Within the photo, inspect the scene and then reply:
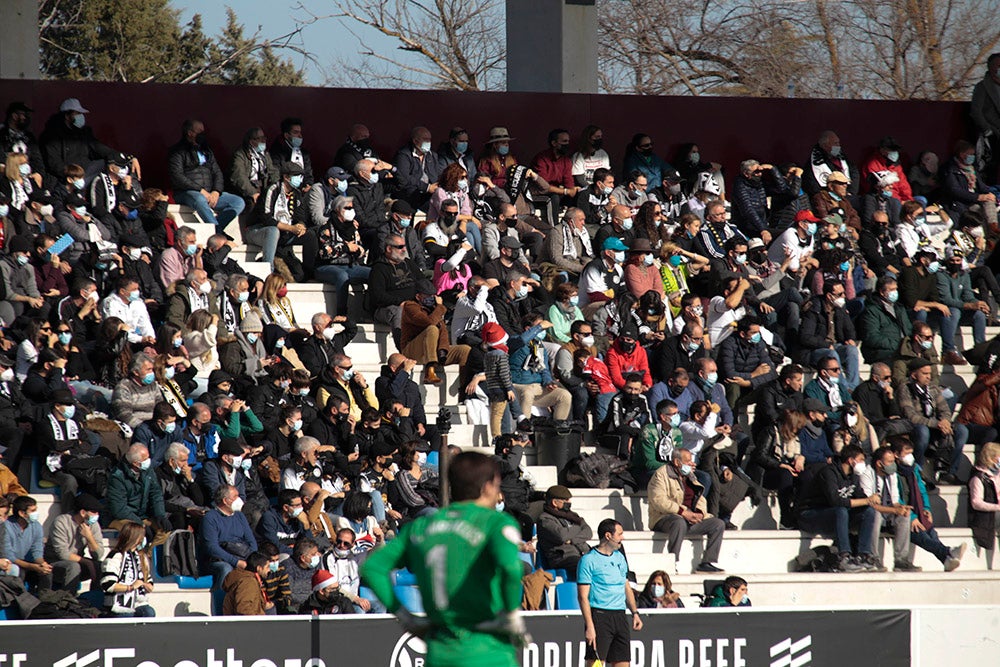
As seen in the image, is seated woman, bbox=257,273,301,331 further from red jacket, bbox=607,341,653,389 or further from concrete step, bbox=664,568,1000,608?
concrete step, bbox=664,568,1000,608

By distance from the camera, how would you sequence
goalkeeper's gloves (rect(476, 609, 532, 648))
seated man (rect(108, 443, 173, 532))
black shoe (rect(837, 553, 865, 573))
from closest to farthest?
1. goalkeeper's gloves (rect(476, 609, 532, 648))
2. seated man (rect(108, 443, 173, 532))
3. black shoe (rect(837, 553, 865, 573))

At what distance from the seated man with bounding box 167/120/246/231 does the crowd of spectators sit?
5 centimetres

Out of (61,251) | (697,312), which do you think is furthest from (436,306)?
(61,251)

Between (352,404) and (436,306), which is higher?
(436,306)

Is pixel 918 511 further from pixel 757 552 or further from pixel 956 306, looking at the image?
pixel 956 306

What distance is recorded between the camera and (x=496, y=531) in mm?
5707

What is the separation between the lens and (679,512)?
14875 mm

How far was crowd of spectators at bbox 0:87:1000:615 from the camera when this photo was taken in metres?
13.9

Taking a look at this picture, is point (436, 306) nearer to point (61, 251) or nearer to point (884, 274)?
point (61, 251)

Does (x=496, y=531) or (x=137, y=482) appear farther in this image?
(x=137, y=482)

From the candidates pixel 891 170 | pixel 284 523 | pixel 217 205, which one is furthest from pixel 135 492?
pixel 891 170

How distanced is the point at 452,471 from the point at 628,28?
97.5 feet

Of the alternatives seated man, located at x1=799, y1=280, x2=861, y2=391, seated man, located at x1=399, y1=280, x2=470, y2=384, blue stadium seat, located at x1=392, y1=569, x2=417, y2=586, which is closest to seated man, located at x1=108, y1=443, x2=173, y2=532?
blue stadium seat, located at x1=392, y1=569, x2=417, y2=586

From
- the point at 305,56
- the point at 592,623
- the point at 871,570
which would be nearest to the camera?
the point at 592,623
